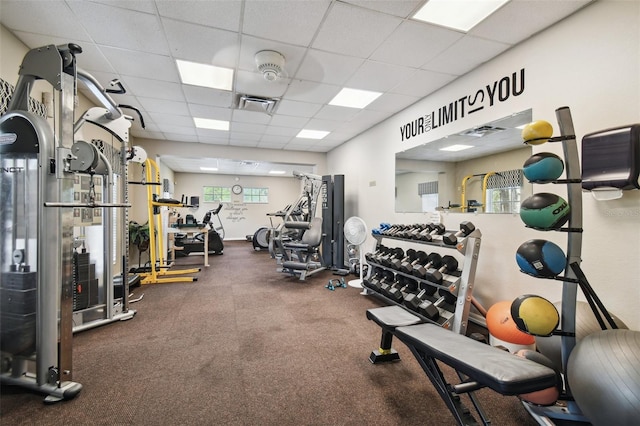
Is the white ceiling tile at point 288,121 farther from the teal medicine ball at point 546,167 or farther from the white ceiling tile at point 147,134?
the teal medicine ball at point 546,167

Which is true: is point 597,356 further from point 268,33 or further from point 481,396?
point 268,33

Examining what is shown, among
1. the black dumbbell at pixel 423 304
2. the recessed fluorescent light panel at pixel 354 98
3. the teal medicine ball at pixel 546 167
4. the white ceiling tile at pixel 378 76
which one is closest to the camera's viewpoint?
the teal medicine ball at pixel 546 167

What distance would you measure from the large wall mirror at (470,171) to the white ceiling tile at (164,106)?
3.36 meters

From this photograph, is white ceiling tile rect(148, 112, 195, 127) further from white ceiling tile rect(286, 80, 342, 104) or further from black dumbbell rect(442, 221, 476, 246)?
black dumbbell rect(442, 221, 476, 246)

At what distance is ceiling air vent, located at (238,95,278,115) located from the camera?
12.1 ft

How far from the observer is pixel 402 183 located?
4125 mm

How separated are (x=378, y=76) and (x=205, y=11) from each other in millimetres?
1850

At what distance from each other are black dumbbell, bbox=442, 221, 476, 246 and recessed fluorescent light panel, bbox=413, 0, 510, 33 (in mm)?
1645

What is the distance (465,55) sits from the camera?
2.62 metres

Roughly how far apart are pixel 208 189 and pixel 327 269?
24.1ft

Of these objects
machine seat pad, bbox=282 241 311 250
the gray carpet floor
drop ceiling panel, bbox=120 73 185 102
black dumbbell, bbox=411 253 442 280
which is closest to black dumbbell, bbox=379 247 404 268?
black dumbbell, bbox=411 253 442 280

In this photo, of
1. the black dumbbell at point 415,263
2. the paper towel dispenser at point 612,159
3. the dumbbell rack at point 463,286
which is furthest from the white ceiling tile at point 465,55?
the black dumbbell at point 415,263

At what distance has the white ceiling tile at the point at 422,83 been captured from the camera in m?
3.03

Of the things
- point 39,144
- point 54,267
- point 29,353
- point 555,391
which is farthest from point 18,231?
point 555,391
